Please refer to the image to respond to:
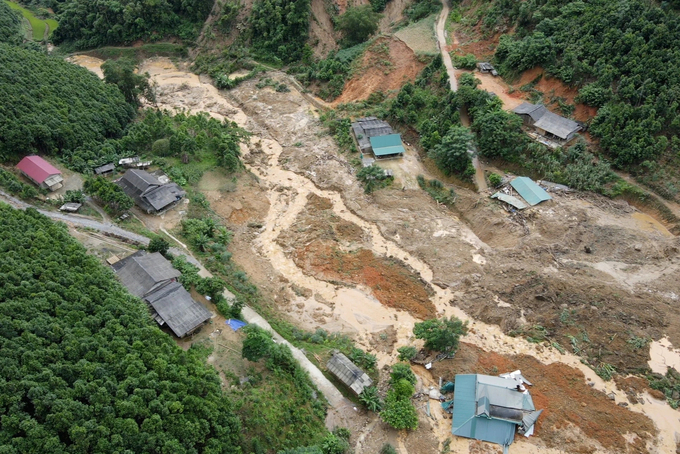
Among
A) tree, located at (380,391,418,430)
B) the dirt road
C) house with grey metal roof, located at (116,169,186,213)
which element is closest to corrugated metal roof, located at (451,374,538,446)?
tree, located at (380,391,418,430)

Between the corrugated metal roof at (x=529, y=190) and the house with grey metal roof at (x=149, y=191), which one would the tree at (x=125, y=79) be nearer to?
the house with grey metal roof at (x=149, y=191)

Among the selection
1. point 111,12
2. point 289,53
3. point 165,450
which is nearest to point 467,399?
point 165,450

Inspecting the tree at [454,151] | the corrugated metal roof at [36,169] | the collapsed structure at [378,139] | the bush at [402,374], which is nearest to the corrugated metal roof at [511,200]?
the tree at [454,151]

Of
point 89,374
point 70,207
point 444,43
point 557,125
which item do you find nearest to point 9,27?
point 70,207

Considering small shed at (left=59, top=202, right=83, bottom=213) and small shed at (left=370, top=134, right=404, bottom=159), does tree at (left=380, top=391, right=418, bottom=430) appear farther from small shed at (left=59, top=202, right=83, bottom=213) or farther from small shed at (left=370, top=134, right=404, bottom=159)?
small shed at (left=59, top=202, right=83, bottom=213)

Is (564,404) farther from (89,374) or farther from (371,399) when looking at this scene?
(89,374)

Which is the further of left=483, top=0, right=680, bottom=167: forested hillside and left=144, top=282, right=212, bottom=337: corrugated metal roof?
left=483, top=0, right=680, bottom=167: forested hillside
